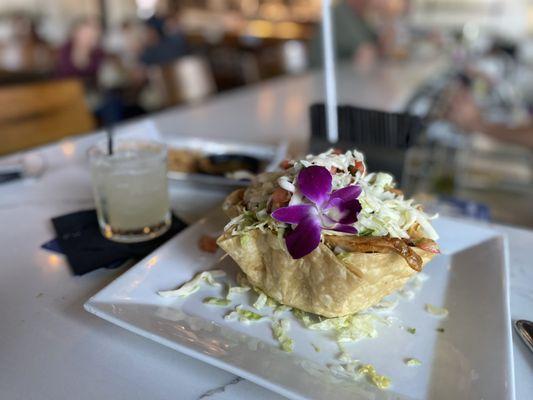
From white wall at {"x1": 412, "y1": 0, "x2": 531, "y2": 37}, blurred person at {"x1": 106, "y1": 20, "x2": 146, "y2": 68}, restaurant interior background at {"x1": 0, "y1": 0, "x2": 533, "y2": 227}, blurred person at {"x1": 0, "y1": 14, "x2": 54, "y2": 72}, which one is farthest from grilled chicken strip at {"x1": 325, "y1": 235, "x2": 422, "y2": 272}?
white wall at {"x1": 412, "y1": 0, "x2": 531, "y2": 37}

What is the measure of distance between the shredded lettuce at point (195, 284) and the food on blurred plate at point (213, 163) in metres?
0.39

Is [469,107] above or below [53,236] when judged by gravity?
below

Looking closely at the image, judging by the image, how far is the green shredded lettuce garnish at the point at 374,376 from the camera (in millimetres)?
523

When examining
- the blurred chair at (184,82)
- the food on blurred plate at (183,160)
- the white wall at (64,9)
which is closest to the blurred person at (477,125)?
the blurred chair at (184,82)

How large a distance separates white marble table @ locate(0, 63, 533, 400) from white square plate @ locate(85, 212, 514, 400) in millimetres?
37

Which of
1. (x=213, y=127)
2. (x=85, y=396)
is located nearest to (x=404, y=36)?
(x=213, y=127)

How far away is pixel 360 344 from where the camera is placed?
59 cm

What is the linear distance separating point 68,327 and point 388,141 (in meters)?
0.70

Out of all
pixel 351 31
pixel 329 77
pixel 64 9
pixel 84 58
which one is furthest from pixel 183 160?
pixel 64 9

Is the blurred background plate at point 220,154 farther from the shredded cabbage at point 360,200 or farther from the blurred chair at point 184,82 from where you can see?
the blurred chair at point 184,82

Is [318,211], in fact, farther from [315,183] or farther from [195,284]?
[195,284]

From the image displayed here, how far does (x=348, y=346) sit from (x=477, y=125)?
192cm

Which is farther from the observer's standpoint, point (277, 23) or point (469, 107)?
point (277, 23)

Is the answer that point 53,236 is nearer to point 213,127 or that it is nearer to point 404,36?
point 213,127
